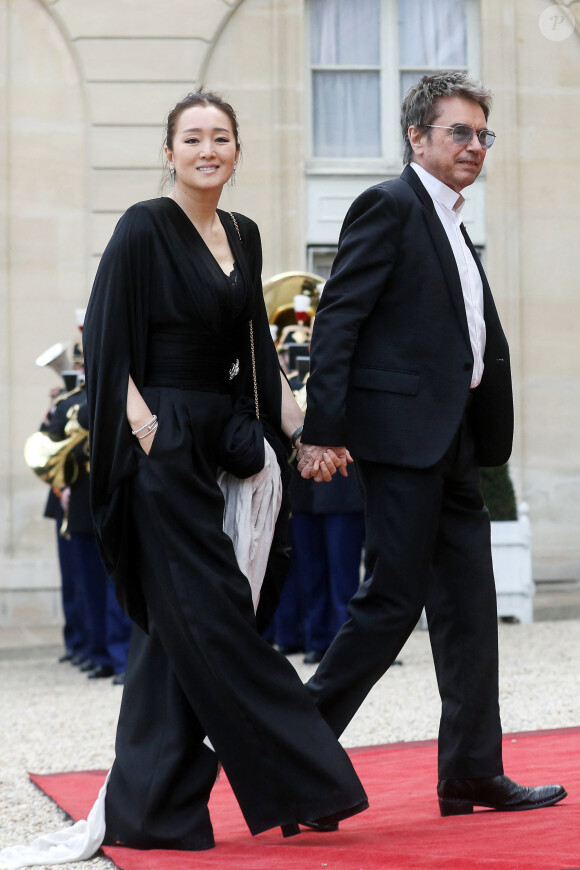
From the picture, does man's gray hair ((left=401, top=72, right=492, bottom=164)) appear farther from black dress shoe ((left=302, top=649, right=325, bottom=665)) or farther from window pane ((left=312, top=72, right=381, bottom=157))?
window pane ((left=312, top=72, right=381, bottom=157))

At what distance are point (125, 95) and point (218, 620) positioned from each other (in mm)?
9217

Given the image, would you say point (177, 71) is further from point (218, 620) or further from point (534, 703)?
point (218, 620)

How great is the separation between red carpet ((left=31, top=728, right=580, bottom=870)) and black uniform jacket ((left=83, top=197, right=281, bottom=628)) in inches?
26.0

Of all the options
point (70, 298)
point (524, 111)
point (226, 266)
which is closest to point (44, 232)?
point (70, 298)

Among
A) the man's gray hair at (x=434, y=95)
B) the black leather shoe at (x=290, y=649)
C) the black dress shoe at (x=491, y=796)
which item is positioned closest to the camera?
the black dress shoe at (x=491, y=796)

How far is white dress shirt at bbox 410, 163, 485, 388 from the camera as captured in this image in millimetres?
3945

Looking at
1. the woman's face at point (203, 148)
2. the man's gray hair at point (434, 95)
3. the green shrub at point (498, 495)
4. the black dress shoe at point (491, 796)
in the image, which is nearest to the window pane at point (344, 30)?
the green shrub at point (498, 495)

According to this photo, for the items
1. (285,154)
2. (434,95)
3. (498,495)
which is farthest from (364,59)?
(434,95)

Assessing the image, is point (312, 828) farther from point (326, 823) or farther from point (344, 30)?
point (344, 30)

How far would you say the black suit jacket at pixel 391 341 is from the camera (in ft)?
12.4

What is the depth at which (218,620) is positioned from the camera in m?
3.62

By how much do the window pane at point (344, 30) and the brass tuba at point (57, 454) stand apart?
218 inches

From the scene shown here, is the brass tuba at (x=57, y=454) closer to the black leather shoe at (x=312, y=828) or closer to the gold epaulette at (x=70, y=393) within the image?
the gold epaulette at (x=70, y=393)

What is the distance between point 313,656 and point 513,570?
238 cm
